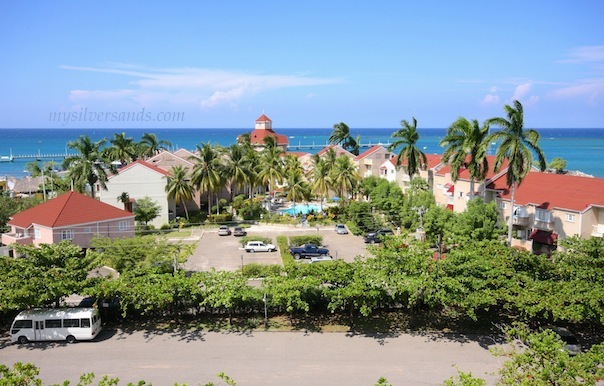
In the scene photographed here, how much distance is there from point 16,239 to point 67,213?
14.6 ft

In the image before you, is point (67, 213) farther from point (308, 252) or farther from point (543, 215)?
point (543, 215)

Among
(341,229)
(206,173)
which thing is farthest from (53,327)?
(341,229)

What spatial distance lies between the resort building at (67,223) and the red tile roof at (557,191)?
3454 centimetres

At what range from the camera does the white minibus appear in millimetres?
23469

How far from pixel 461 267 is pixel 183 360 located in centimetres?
1370

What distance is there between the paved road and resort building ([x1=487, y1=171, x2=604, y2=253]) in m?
18.8

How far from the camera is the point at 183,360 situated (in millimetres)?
21734

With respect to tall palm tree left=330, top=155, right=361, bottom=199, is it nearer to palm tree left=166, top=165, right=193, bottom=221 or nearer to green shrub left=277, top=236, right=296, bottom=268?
green shrub left=277, top=236, right=296, bottom=268

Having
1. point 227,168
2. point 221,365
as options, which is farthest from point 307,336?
point 227,168

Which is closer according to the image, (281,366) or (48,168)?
(281,366)

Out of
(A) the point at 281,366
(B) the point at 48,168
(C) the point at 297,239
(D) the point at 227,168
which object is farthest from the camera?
(B) the point at 48,168

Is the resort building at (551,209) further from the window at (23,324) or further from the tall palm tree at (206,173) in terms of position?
the window at (23,324)

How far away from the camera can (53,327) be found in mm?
23562

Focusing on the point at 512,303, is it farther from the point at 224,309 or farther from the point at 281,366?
the point at 224,309
